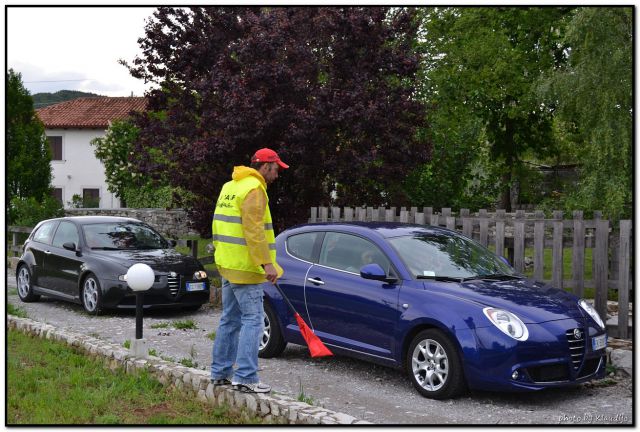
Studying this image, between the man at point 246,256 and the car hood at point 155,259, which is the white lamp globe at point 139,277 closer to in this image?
the man at point 246,256

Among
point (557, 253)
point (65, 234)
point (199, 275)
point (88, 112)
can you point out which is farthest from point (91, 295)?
point (88, 112)

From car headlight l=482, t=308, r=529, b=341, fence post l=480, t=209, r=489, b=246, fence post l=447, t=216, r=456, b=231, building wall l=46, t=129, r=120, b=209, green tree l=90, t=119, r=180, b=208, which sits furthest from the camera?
building wall l=46, t=129, r=120, b=209

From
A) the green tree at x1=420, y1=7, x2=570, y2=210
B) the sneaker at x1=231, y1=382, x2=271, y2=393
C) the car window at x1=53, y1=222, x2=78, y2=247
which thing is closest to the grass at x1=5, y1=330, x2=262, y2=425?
the sneaker at x1=231, y1=382, x2=271, y2=393

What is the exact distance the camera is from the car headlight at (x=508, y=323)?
654 cm

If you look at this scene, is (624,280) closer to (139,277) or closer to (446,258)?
(446,258)

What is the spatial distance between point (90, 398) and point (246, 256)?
186 centimetres

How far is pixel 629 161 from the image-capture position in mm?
12656

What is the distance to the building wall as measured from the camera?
43500 millimetres

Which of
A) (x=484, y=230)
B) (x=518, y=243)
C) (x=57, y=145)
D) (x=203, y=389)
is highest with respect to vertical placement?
(x=57, y=145)

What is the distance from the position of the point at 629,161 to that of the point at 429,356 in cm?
737

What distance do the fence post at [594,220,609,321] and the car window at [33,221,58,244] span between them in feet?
28.5

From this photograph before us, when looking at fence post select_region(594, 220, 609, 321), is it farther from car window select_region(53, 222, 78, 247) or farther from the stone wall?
the stone wall

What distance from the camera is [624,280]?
9094mm

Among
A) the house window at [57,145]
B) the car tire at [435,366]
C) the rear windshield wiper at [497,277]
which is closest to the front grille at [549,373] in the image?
the car tire at [435,366]
